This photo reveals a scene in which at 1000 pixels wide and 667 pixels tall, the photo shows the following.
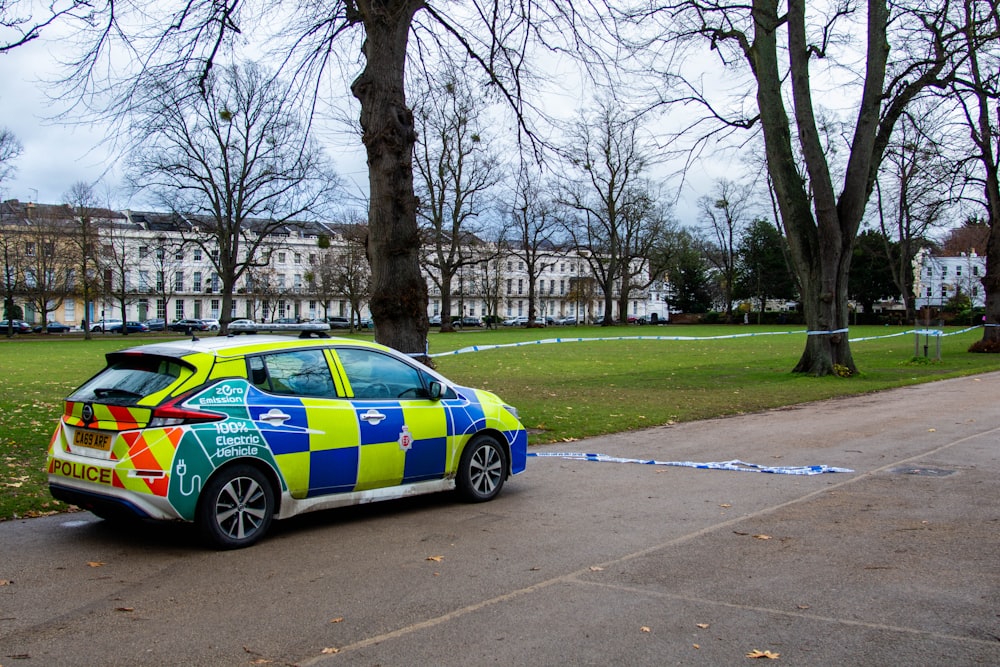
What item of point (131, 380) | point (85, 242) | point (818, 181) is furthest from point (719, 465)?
point (85, 242)

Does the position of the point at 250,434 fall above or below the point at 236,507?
above

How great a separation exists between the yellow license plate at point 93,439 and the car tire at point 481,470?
2.98 m

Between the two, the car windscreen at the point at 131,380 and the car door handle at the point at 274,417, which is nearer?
the car windscreen at the point at 131,380

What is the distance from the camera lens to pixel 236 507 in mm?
6238

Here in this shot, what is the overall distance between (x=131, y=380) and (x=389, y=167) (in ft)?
19.6

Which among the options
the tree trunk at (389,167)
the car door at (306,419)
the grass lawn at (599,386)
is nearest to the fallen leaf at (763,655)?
the car door at (306,419)

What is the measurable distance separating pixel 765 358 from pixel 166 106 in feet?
81.9

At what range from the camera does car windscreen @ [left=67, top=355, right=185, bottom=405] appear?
6.23m

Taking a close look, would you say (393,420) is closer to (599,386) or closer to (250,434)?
(250,434)

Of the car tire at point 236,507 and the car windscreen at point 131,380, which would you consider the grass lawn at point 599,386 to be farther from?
the car tire at point 236,507

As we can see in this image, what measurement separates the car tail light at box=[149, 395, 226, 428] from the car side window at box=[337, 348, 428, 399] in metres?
1.43

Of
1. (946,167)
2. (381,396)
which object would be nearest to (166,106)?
(381,396)

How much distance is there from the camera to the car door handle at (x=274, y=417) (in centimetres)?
641

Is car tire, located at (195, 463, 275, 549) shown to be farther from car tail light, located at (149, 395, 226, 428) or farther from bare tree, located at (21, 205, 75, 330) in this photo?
bare tree, located at (21, 205, 75, 330)
